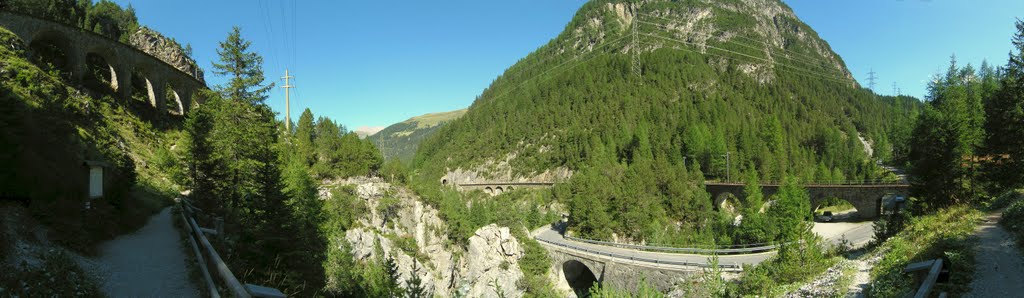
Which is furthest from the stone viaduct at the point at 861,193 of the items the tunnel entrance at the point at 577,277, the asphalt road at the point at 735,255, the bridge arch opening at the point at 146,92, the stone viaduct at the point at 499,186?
the bridge arch opening at the point at 146,92

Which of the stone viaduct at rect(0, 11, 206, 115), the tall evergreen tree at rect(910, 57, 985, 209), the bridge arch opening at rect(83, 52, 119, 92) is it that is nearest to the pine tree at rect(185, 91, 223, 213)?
the stone viaduct at rect(0, 11, 206, 115)

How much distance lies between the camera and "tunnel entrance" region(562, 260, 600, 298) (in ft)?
132

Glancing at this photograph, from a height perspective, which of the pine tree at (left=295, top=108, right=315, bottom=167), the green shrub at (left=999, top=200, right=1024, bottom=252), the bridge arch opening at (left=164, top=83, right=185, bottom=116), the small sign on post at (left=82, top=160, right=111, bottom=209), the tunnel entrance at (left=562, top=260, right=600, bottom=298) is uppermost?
the bridge arch opening at (left=164, top=83, right=185, bottom=116)

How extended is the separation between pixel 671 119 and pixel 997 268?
89.5 meters

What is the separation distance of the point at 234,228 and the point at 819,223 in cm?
6431

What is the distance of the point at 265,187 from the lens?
554 inches

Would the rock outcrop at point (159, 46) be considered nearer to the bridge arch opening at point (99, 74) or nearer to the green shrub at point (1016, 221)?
the bridge arch opening at point (99, 74)

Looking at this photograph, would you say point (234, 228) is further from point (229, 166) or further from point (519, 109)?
point (519, 109)

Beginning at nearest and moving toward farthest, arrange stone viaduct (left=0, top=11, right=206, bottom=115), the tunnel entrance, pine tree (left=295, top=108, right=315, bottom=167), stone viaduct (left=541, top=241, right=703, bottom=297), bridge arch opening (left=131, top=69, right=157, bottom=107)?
1. stone viaduct (left=0, top=11, right=206, bottom=115)
2. stone viaduct (left=541, top=241, right=703, bottom=297)
3. bridge arch opening (left=131, top=69, right=157, bottom=107)
4. pine tree (left=295, top=108, right=315, bottom=167)
5. the tunnel entrance

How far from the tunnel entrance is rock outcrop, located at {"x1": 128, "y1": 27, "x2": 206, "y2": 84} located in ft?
161

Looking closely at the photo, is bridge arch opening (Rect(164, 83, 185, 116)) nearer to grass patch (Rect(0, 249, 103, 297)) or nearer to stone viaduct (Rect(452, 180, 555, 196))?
grass patch (Rect(0, 249, 103, 297))

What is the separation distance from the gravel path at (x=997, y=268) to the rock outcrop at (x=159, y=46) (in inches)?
2558

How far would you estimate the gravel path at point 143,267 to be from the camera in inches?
307

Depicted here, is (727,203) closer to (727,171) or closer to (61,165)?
(727,171)
